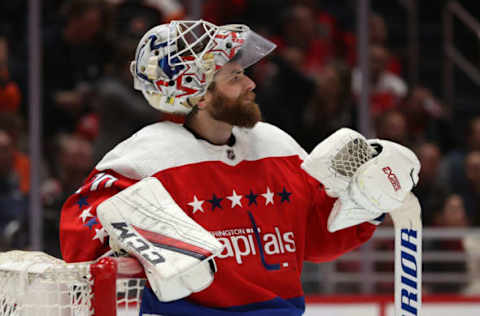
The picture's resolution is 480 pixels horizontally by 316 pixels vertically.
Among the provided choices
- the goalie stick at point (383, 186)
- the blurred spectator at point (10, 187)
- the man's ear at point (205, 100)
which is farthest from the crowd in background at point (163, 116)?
the goalie stick at point (383, 186)

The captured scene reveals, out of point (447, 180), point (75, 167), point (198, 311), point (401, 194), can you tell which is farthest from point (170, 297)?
point (447, 180)

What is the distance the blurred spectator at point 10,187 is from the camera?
161 inches

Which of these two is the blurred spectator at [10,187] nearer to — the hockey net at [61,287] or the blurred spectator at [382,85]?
the blurred spectator at [382,85]

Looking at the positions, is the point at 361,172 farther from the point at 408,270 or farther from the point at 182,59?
the point at 182,59

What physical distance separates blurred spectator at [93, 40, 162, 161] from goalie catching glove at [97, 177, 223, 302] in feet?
7.77

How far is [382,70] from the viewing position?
516cm

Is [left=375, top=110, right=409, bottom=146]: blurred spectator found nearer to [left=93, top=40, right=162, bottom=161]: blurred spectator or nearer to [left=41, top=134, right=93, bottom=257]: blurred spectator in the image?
[left=93, top=40, right=162, bottom=161]: blurred spectator

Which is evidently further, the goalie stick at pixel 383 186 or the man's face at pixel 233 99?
the man's face at pixel 233 99

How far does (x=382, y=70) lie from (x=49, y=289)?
149 inches

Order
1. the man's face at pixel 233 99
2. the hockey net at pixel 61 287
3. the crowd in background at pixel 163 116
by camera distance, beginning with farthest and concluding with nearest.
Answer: the crowd in background at pixel 163 116, the man's face at pixel 233 99, the hockey net at pixel 61 287

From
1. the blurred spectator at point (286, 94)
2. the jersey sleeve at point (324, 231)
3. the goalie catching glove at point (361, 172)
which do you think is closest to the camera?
the goalie catching glove at point (361, 172)

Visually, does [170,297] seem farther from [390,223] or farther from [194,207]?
[390,223]

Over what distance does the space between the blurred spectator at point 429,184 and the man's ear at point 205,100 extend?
8.82ft

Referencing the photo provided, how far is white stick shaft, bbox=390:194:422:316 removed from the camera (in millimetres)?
2055
